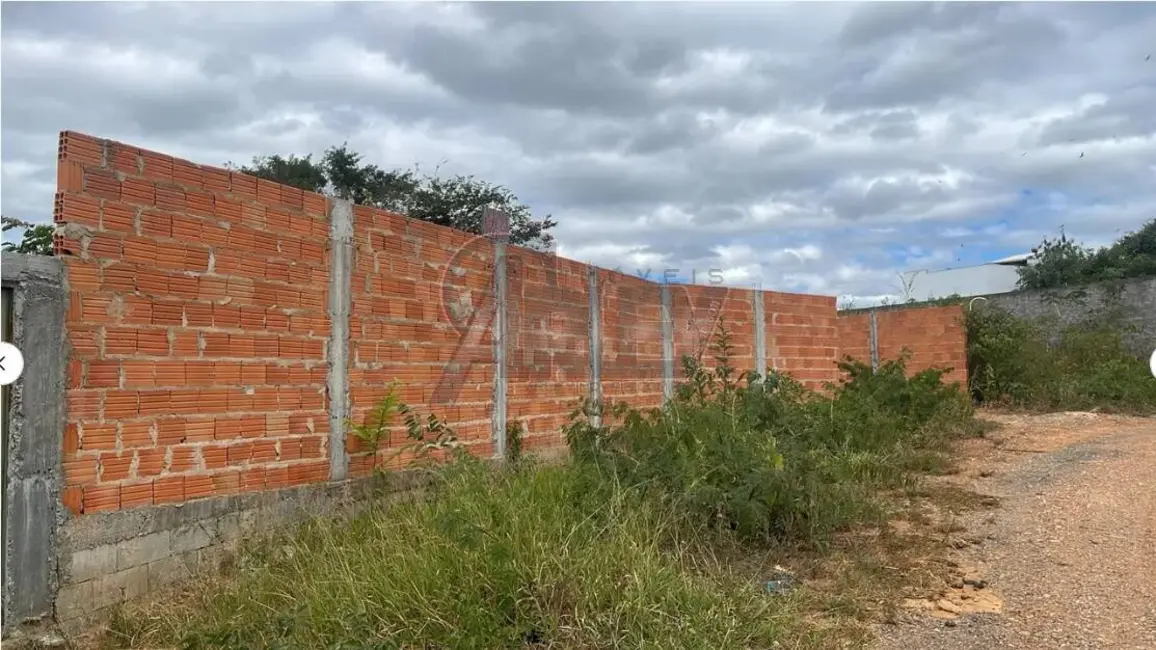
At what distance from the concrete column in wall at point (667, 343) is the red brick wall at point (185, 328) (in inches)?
165

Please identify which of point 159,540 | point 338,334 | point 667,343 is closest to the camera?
point 159,540

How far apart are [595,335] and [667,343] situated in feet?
4.25

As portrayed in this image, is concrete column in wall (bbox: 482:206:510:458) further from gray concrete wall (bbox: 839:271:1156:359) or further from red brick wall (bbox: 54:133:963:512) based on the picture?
gray concrete wall (bbox: 839:271:1156:359)

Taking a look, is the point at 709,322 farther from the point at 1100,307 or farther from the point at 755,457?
the point at 1100,307

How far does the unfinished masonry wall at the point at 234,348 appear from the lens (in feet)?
10.9

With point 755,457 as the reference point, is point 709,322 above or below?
above

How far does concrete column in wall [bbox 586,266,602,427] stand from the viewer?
6840 mm

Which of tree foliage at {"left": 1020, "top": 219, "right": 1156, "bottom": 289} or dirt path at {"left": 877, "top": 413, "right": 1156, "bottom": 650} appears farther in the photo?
tree foliage at {"left": 1020, "top": 219, "right": 1156, "bottom": 289}

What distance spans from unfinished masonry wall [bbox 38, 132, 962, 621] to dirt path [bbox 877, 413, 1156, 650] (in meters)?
3.07

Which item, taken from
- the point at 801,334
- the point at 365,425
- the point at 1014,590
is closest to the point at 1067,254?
the point at 801,334

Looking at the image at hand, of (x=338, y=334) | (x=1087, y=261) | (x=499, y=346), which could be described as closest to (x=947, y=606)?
(x=499, y=346)

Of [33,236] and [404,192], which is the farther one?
[404,192]

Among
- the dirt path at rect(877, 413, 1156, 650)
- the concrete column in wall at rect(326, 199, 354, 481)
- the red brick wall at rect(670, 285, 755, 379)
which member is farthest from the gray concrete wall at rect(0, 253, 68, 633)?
the red brick wall at rect(670, 285, 755, 379)

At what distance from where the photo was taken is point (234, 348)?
12.8 ft
